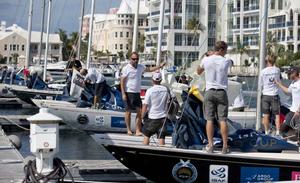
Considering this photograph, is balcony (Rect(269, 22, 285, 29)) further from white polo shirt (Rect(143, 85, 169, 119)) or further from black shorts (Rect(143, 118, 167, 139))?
black shorts (Rect(143, 118, 167, 139))

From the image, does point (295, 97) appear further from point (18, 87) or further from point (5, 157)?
point (18, 87)

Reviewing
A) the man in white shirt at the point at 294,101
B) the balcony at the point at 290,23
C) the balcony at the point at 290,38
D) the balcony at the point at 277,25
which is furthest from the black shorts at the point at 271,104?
the balcony at the point at 277,25

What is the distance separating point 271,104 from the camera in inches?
481

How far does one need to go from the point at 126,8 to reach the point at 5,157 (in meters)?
127

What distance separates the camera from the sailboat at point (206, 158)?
9.52m

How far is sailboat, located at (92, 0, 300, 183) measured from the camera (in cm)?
952

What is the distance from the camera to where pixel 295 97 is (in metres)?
11.1

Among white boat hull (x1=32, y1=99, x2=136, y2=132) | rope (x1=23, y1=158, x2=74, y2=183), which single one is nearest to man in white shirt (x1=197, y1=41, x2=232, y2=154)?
rope (x1=23, y1=158, x2=74, y2=183)

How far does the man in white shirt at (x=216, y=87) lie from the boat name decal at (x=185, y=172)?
24.3 inches

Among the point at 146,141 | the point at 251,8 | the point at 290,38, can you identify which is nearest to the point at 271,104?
the point at 146,141

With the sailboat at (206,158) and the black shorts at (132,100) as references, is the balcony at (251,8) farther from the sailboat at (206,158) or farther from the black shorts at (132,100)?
the sailboat at (206,158)

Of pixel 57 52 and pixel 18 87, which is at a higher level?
pixel 57 52

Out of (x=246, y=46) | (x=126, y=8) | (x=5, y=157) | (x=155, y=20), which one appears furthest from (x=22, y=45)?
(x=5, y=157)

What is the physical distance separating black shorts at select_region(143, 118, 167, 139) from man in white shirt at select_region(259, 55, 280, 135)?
2499mm
